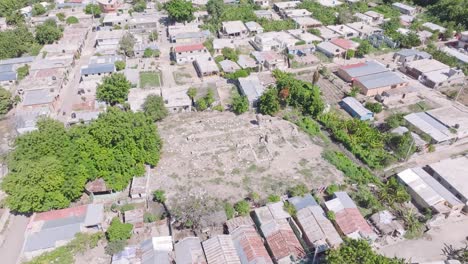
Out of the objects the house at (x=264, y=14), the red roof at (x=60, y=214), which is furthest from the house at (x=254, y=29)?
the red roof at (x=60, y=214)

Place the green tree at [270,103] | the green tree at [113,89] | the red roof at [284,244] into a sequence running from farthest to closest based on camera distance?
the green tree at [113,89] → the green tree at [270,103] → the red roof at [284,244]

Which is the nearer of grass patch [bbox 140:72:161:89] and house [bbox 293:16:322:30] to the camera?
grass patch [bbox 140:72:161:89]

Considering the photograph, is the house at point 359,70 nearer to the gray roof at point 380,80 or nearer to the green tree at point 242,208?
the gray roof at point 380,80

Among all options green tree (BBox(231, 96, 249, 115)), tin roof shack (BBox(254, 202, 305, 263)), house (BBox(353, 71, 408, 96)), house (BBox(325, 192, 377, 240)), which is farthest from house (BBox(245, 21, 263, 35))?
tin roof shack (BBox(254, 202, 305, 263))

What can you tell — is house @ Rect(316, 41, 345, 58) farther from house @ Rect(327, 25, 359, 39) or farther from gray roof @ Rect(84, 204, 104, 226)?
gray roof @ Rect(84, 204, 104, 226)

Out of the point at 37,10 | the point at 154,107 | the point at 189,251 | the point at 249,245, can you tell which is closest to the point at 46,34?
the point at 37,10
